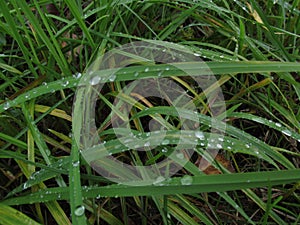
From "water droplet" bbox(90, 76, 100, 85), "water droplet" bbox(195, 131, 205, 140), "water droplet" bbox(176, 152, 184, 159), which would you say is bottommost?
"water droplet" bbox(176, 152, 184, 159)

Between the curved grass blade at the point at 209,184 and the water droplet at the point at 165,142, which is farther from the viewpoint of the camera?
the water droplet at the point at 165,142

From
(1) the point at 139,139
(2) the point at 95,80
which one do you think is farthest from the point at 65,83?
(1) the point at 139,139

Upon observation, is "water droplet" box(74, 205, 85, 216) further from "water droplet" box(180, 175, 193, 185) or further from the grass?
"water droplet" box(180, 175, 193, 185)

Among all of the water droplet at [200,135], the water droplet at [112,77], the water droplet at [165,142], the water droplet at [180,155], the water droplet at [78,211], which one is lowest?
the water droplet at [180,155]

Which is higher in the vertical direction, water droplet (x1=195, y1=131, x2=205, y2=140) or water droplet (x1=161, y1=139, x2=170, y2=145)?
water droplet (x1=161, y1=139, x2=170, y2=145)

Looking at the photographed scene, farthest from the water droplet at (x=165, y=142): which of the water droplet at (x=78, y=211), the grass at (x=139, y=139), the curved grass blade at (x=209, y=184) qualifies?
the water droplet at (x=78, y=211)

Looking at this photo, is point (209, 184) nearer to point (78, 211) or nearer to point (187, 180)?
point (187, 180)

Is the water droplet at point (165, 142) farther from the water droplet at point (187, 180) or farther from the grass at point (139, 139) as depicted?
the water droplet at point (187, 180)

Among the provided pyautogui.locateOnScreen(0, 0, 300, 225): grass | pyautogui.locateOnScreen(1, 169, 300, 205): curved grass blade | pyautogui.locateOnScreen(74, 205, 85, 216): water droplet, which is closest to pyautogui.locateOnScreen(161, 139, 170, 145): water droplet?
pyautogui.locateOnScreen(0, 0, 300, 225): grass

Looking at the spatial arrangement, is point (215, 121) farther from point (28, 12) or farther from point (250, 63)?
point (28, 12)
